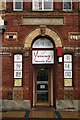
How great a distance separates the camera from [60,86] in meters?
18.0

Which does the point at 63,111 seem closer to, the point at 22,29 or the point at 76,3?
the point at 22,29

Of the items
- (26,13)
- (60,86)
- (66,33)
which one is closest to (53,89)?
(60,86)

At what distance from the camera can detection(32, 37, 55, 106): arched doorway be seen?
18.5 meters

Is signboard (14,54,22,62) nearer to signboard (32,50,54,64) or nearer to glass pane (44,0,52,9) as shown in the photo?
signboard (32,50,54,64)

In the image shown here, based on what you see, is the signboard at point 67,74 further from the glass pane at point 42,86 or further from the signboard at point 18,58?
the signboard at point 18,58

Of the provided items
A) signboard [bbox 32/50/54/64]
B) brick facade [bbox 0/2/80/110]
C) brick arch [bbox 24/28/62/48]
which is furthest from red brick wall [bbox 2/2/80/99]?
signboard [bbox 32/50/54/64]

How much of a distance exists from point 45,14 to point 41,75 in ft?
12.6

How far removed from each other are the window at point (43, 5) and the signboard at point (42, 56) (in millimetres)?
2670

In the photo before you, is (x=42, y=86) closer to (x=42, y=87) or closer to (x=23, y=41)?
(x=42, y=87)

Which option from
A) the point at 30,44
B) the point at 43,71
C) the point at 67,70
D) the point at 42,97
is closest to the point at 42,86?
the point at 42,97

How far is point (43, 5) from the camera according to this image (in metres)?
18.6

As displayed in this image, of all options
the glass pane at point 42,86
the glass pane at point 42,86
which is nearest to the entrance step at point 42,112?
the glass pane at point 42,86

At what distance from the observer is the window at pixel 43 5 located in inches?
730

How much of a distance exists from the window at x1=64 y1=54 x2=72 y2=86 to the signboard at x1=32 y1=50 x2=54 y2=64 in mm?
936
